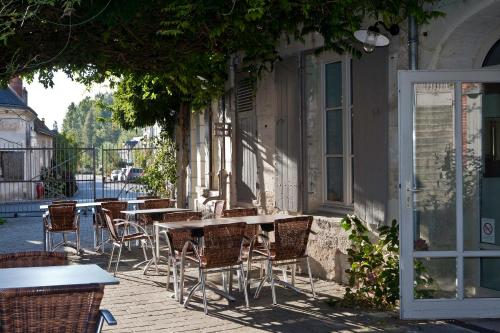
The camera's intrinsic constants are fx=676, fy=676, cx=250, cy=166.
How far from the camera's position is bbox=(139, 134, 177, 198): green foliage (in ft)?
47.4

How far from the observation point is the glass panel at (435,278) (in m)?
5.85

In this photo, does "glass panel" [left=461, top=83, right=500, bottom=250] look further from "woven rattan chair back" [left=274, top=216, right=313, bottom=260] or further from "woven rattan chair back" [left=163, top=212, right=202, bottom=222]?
"woven rattan chair back" [left=163, top=212, right=202, bottom=222]

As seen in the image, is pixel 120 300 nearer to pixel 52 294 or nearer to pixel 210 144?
pixel 52 294

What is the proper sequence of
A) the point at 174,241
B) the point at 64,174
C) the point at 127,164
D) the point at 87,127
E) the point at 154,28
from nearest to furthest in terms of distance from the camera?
the point at 154,28, the point at 174,241, the point at 127,164, the point at 64,174, the point at 87,127

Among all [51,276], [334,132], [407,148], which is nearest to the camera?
[51,276]

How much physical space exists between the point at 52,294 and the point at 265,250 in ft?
13.3

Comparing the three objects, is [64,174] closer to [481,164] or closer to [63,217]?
[63,217]

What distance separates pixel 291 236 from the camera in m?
6.75

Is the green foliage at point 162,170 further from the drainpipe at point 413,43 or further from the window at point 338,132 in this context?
the drainpipe at point 413,43

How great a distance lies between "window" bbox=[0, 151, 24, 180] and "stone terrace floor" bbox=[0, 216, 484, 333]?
19.5 m

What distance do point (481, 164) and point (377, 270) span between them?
1.41m

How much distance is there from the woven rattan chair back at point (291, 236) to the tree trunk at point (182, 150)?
6948 mm

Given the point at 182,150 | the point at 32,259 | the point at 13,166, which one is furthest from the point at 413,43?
the point at 13,166

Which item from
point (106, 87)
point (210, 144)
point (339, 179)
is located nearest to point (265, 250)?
point (339, 179)
